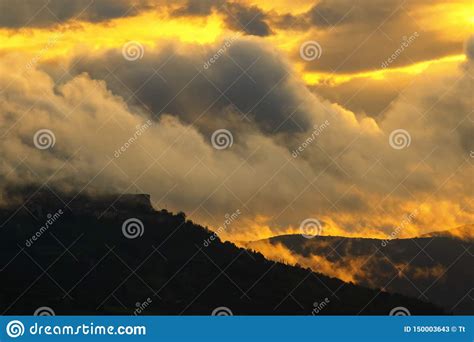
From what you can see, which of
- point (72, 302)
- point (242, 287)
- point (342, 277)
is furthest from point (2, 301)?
point (342, 277)

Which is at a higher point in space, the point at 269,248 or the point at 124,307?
the point at 269,248

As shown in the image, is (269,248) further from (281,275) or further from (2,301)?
(2,301)

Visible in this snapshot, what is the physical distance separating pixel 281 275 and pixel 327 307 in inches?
1609

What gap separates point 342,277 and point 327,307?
115ft

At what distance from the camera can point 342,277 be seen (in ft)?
603

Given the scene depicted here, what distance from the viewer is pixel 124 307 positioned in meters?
185
